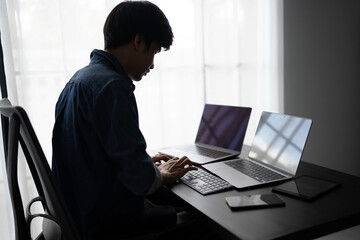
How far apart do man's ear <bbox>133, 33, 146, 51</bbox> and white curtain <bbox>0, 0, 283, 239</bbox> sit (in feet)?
3.17

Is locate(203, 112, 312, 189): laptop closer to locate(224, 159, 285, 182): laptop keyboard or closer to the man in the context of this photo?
locate(224, 159, 285, 182): laptop keyboard

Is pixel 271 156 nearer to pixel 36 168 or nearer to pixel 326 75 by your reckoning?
→ pixel 36 168

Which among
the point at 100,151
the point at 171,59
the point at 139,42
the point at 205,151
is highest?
the point at 139,42

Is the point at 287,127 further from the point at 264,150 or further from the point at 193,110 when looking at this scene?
the point at 193,110

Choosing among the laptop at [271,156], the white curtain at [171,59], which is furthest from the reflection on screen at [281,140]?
the white curtain at [171,59]

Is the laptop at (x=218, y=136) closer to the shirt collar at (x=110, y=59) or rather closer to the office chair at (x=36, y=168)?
the shirt collar at (x=110, y=59)

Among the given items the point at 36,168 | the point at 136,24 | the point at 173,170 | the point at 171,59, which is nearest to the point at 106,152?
the point at 36,168

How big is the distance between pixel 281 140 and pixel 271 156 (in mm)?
74

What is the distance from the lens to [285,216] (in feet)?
2.79

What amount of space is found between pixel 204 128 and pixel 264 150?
0.48 metres

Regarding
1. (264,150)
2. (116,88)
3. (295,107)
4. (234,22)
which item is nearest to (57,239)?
(116,88)

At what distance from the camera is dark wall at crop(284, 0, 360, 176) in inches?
107

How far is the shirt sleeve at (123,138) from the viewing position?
888 mm

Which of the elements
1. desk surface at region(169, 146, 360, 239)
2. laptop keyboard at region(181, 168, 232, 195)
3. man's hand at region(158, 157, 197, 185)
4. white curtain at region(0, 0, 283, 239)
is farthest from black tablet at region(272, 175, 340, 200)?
white curtain at region(0, 0, 283, 239)
